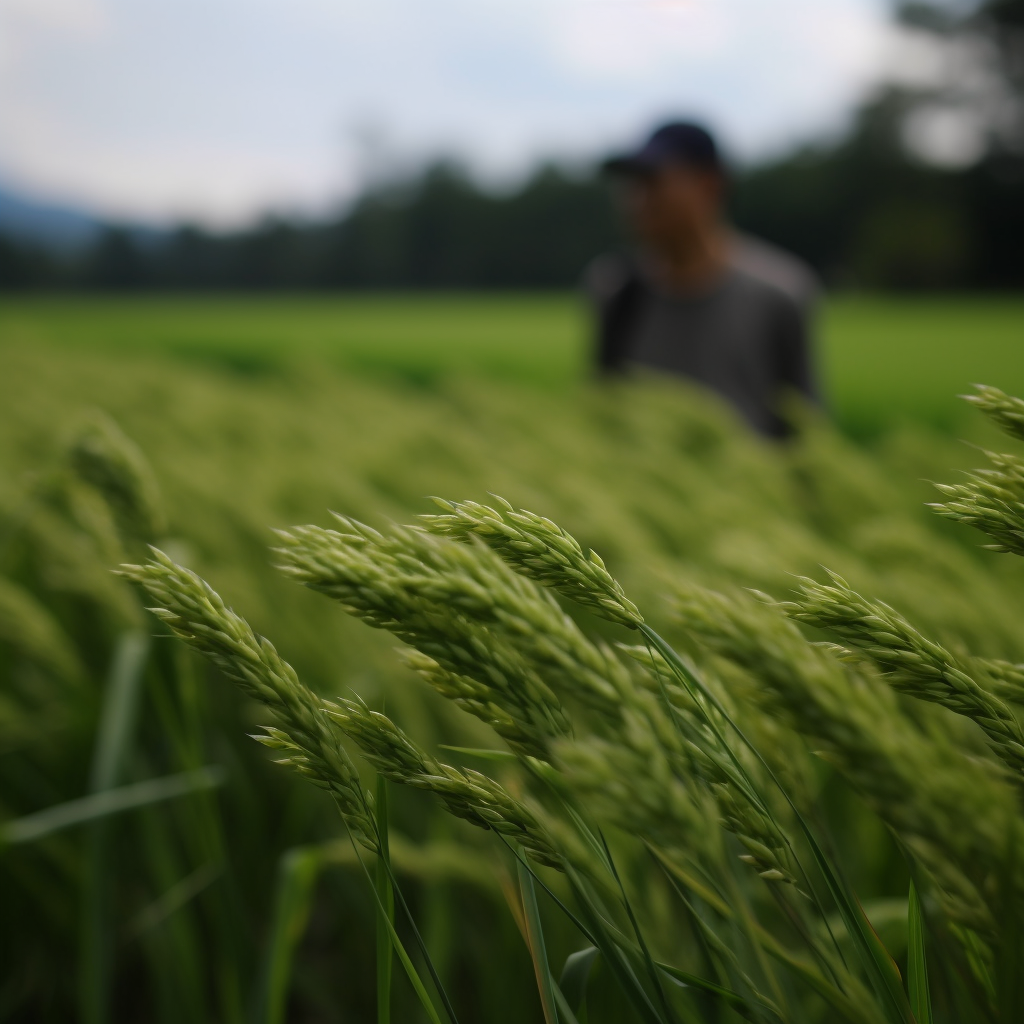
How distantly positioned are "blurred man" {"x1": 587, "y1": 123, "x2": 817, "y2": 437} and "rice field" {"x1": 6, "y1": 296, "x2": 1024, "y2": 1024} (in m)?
1.10

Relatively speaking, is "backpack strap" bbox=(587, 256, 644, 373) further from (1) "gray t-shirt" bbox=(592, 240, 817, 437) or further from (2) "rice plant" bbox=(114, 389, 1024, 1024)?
(2) "rice plant" bbox=(114, 389, 1024, 1024)

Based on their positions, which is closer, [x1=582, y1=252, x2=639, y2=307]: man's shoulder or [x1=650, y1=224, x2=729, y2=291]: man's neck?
[x1=650, y1=224, x2=729, y2=291]: man's neck

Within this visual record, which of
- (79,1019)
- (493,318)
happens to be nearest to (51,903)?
(79,1019)

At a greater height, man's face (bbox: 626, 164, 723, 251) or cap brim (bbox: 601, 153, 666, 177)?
cap brim (bbox: 601, 153, 666, 177)

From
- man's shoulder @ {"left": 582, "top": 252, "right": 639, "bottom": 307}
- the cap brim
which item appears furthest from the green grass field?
the cap brim

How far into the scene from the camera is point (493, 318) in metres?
19.8

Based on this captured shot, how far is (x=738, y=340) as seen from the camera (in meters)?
3.42

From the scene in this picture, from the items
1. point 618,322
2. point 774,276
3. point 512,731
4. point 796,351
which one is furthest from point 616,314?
point 512,731

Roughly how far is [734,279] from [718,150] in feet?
1.75

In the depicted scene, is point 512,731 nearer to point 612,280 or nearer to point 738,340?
point 738,340

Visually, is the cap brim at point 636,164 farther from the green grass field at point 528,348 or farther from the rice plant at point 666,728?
the rice plant at point 666,728

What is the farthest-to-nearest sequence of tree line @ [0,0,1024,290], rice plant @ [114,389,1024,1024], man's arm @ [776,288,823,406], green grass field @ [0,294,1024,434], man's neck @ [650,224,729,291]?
1. tree line @ [0,0,1024,290]
2. green grass field @ [0,294,1024,434]
3. man's neck @ [650,224,729,291]
4. man's arm @ [776,288,823,406]
5. rice plant @ [114,389,1024,1024]

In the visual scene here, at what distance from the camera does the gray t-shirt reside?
11.1ft

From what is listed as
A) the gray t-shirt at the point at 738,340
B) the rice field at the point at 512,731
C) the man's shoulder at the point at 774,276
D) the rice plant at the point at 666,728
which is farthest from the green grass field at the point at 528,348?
the rice plant at the point at 666,728
